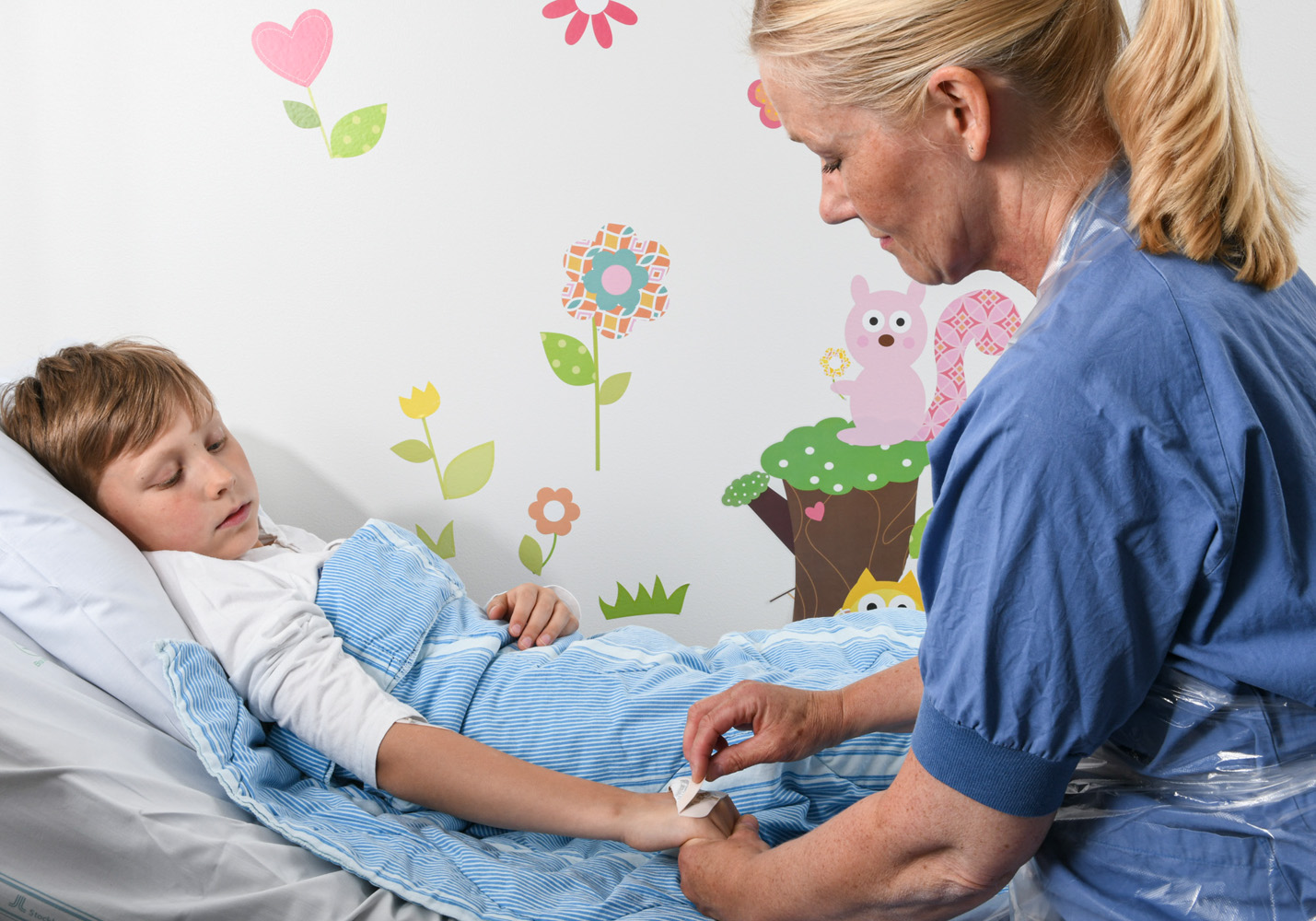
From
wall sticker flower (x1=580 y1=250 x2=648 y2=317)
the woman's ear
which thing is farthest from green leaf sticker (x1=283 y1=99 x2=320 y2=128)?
the woman's ear

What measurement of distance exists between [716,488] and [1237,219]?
143 cm

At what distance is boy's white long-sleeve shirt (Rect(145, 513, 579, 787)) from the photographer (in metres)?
1.17

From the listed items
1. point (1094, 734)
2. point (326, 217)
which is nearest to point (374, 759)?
point (1094, 734)

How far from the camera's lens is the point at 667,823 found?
3.55 feet

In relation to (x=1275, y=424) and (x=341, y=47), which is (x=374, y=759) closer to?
(x=1275, y=424)

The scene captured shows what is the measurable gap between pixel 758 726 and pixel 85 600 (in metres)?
0.82

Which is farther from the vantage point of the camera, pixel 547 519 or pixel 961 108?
pixel 547 519

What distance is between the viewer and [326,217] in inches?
73.9

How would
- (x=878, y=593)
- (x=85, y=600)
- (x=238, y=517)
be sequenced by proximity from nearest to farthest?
(x=85, y=600), (x=238, y=517), (x=878, y=593)

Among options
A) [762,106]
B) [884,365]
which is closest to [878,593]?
[884,365]

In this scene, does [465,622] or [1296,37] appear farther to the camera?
[1296,37]

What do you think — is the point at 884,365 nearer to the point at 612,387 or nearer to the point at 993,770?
the point at 612,387

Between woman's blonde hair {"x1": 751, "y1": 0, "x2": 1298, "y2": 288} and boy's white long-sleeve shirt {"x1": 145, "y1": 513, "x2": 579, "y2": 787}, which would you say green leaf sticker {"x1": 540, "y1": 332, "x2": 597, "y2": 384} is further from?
woman's blonde hair {"x1": 751, "y1": 0, "x2": 1298, "y2": 288}

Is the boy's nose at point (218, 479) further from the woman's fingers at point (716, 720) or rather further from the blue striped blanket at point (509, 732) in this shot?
the woman's fingers at point (716, 720)
